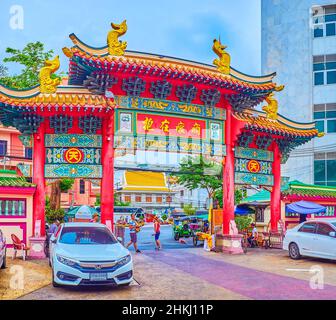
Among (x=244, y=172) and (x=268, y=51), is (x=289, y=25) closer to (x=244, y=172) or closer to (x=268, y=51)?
(x=268, y=51)

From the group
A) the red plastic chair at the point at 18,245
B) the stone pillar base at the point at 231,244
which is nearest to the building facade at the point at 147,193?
the stone pillar base at the point at 231,244

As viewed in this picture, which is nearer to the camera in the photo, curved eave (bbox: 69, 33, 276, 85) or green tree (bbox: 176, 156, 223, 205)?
curved eave (bbox: 69, 33, 276, 85)

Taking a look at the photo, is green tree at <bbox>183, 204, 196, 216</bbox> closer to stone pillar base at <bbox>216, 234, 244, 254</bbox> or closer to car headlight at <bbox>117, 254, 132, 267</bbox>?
stone pillar base at <bbox>216, 234, 244, 254</bbox>

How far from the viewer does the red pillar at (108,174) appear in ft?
52.9

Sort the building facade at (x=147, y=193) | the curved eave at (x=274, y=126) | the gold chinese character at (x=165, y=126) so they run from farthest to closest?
the building facade at (x=147, y=193) < the curved eave at (x=274, y=126) < the gold chinese character at (x=165, y=126)

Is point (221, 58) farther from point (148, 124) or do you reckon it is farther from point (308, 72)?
point (308, 72)

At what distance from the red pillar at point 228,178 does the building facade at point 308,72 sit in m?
18.6

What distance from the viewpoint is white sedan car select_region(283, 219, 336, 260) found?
49.4ft

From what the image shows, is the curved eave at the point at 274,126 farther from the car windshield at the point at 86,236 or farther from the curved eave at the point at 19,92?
the car windshield at the point at 86,236

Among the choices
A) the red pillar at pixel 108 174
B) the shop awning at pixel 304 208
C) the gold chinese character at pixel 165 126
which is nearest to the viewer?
the red pillar at pixel 108 174

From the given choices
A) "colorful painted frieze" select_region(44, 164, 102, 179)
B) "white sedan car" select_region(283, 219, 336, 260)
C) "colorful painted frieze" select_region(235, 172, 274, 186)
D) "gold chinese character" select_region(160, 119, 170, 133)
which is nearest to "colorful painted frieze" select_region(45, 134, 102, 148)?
"colorful painted frieze" select_region(44, 164, 102, 179)

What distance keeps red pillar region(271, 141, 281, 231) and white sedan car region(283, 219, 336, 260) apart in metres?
3.26
